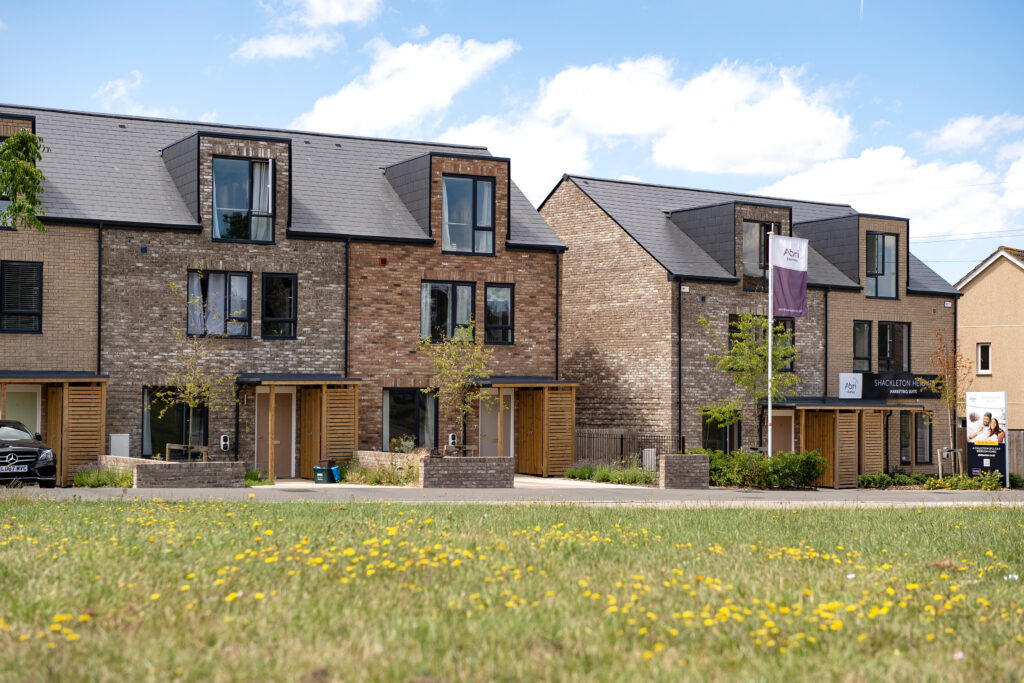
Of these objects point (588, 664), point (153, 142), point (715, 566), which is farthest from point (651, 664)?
point (153, 142)

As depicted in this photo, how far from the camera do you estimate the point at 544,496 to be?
74.9 feet

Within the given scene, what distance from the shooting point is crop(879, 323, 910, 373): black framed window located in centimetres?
3916

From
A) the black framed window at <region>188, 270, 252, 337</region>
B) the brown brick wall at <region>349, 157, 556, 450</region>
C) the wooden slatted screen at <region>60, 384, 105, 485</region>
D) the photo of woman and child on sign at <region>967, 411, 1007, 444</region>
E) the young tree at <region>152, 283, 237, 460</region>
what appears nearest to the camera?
the wooden slatted screen at <region>60, 384, 105, 485</region>

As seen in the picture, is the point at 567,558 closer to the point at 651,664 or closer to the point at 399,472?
the point at 651,664

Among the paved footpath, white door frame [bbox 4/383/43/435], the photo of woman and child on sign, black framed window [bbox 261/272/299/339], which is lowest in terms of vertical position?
the paved footpath

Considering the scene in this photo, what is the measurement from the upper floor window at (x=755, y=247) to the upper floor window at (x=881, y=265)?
4.67 meters

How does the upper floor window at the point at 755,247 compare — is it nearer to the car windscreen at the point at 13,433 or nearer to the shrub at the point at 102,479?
the shrub at the point at 102,479

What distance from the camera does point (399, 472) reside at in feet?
89.6

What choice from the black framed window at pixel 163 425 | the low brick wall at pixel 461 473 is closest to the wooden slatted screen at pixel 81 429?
the black framed window at pixel 163 425

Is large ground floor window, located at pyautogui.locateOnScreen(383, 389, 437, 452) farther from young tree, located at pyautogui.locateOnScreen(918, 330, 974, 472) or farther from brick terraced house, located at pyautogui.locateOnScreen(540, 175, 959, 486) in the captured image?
young tree, located at pyautogui.locateOnScreen(918, 330, 974, 472)

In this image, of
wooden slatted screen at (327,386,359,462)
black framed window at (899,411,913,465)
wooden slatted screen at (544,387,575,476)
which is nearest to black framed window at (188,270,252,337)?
wooden slatted screen at (327,386,359,462)

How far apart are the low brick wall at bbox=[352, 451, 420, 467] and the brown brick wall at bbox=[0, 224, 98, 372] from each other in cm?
684

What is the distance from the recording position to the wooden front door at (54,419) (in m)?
27.4

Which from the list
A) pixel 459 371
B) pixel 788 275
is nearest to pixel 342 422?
pixel 459 371
